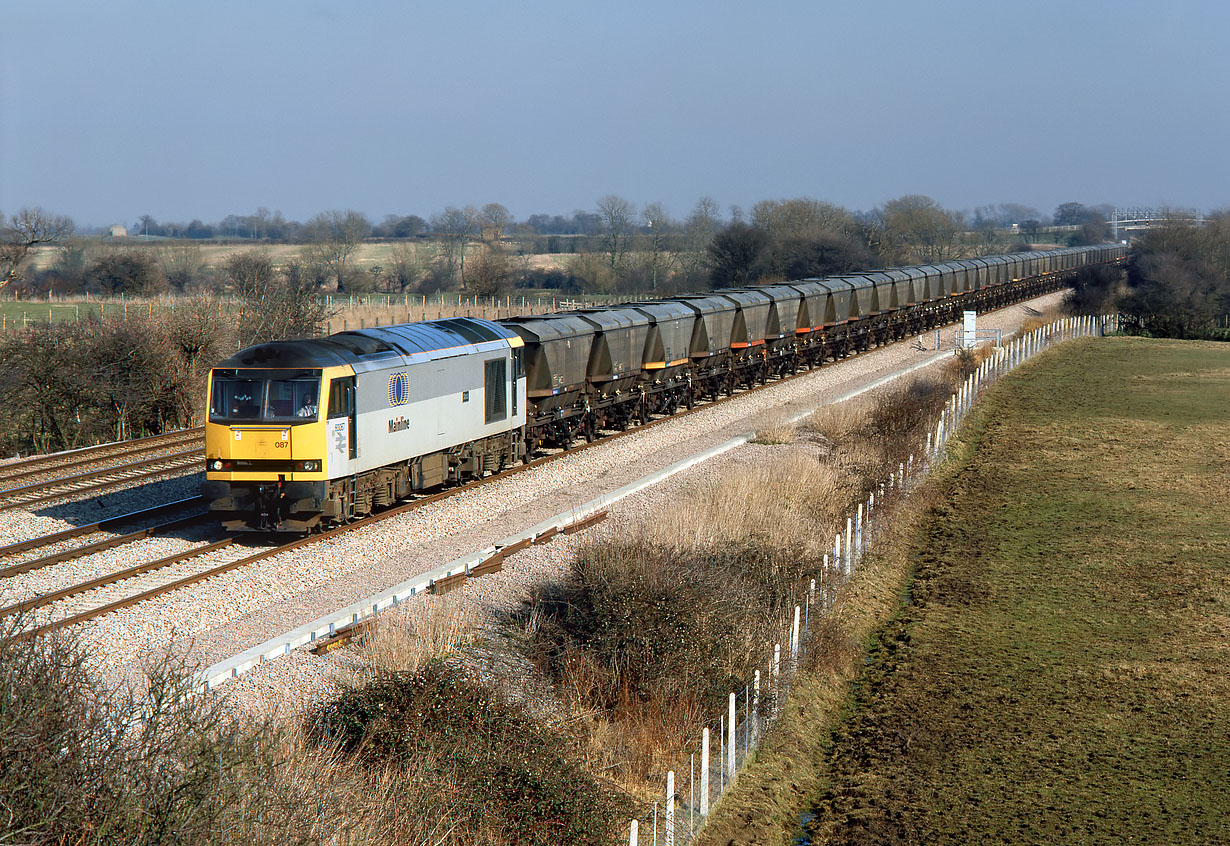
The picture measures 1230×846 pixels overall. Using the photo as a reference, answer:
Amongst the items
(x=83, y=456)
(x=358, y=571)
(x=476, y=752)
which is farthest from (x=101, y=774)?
(x=83, y=456)

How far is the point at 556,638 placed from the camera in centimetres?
1320

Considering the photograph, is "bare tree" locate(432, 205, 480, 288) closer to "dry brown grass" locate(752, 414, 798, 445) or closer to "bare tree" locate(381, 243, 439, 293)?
"bare tree" locate(381, 243, 439, 293)

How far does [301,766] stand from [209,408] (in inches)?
437

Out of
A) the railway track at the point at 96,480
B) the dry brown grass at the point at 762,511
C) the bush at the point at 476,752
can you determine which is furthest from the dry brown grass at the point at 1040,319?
the bush at the point at 476,752

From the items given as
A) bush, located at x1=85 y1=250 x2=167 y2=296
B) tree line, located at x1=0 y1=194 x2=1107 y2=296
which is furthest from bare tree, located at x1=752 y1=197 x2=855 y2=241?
bush, located at x1=85 y1=250 x2=167 y2=296

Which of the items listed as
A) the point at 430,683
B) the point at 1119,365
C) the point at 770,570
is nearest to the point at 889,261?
the point at 1119,365

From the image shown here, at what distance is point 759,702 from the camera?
42.0 ft

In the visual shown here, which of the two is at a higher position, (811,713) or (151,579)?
(151,579)

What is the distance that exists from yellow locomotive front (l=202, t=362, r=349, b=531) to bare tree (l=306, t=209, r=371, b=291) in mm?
76184

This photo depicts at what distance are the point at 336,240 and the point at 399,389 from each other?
95.0 m

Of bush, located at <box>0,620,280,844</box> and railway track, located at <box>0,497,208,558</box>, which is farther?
railway track, located at <box>0,497,208,558</box>

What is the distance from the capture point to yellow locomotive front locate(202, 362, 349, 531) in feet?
58.2

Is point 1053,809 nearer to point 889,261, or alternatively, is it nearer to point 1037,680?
point 1037,680

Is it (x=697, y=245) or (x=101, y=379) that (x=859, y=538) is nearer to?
(x=101, y=379)
